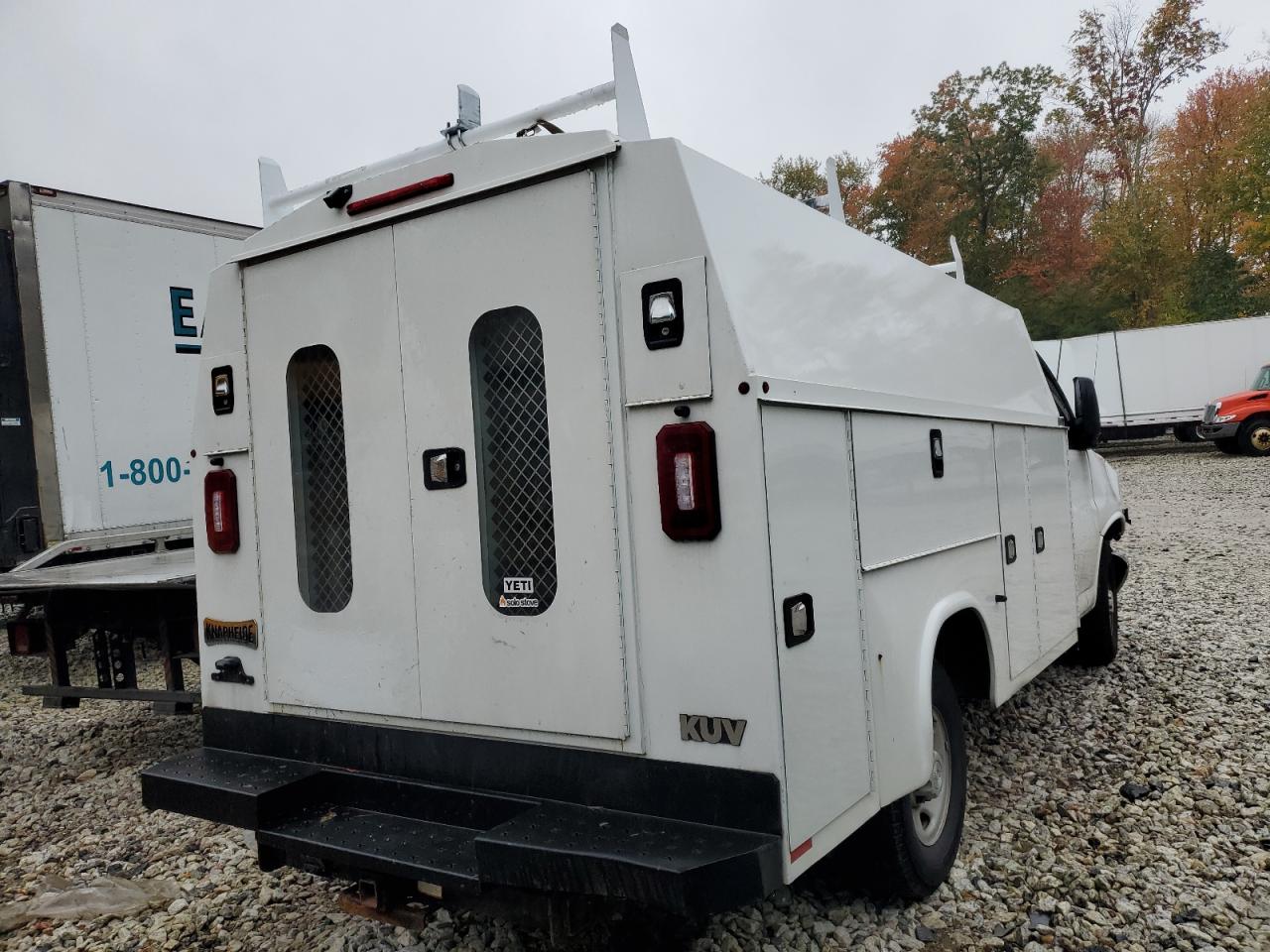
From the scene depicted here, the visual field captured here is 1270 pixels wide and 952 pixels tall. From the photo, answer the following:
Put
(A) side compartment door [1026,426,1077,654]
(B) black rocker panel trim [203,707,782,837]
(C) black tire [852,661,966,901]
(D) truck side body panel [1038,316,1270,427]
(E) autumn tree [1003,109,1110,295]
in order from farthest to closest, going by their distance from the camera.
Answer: (E) autumn tree [1003,109,1110,295] → (D) truck side body panel [1038,316,1270,427] → (A) side compartment door [1026,426,1077,654] → (C) black tire [852,661,966,901] → (B) black rocker panel trim [203,707,782,837]

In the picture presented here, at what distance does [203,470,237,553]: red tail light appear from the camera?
3385mm

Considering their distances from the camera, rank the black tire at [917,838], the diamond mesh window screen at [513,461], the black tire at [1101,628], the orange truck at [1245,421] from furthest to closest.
Answer: the orange truck at [1245,421], the black tire at [1101,628], the black tire at [917,838], the diamond mesh window screen at [513,461]

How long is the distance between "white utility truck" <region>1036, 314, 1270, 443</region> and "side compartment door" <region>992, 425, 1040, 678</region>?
19612 millimetres

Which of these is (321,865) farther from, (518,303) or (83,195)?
(83,195)

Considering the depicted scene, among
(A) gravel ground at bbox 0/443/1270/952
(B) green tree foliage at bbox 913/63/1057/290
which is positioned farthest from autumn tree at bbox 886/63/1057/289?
(A) gravel ground at bbox 0/443/1270/952

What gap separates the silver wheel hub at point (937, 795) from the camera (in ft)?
11.0

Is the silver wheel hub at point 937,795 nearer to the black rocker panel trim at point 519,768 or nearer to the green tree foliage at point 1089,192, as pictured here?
the black rocker panel trim at point 519,768

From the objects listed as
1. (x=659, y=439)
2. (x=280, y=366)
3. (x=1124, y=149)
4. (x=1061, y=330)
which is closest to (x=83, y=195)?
(x=280, y=366)

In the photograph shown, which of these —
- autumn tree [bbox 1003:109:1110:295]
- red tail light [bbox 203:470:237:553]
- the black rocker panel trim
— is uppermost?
autumn tree [bbox 1003:109:1110:295]

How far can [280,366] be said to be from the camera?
10.7ft

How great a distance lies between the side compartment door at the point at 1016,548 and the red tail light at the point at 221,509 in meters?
3.18

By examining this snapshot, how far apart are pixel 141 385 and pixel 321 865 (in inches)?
221

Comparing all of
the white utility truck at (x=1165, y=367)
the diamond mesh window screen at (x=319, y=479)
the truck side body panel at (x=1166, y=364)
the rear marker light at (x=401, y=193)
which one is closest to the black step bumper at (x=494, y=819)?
the diamond mesh window screen at (x=319, y=479)

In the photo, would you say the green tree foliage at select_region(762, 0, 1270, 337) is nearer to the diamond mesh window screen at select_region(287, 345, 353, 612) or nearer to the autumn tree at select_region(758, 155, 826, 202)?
the autumn tree at select_region(758, 155, 826, 202)
